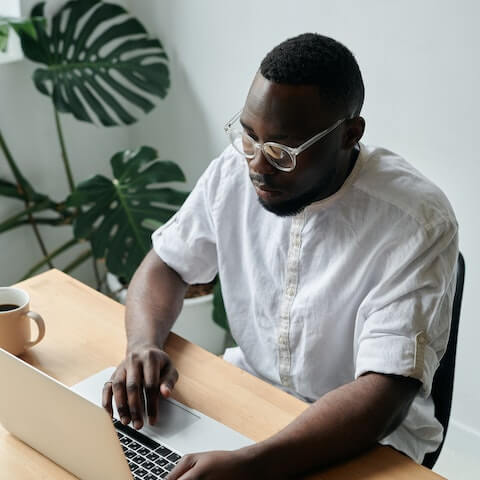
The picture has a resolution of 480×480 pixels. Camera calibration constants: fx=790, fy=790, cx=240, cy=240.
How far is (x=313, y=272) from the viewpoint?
1442 millimetres

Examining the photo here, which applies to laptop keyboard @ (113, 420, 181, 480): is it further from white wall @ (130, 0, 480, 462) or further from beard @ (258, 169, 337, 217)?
white wall @ (130, 0, 480, 462)

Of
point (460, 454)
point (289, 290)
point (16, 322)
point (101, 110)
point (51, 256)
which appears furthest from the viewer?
point (51, 256)

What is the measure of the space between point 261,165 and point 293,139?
0.07 meters

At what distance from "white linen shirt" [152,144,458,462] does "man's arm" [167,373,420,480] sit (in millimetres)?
37

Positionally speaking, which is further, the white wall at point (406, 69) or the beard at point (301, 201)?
the white wall at point (406, 69)

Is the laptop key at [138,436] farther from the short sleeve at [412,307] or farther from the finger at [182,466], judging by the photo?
the short sleeve at [412,307]

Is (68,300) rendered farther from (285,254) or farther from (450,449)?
(450,449)

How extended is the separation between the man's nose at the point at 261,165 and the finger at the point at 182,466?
476mm

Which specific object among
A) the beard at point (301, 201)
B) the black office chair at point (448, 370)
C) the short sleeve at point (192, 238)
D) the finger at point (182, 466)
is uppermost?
the beard at point (301, 201)

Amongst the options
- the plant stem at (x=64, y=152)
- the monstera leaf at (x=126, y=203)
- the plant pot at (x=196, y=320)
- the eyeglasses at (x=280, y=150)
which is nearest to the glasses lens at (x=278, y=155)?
the eyeglasses at (x=280, y=150)

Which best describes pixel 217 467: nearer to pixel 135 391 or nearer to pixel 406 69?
pixel 135 391

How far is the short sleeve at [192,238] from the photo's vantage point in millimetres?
1569

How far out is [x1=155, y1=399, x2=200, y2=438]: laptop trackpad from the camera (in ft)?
3.96

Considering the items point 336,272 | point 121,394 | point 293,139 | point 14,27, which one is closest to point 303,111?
point 293,139
